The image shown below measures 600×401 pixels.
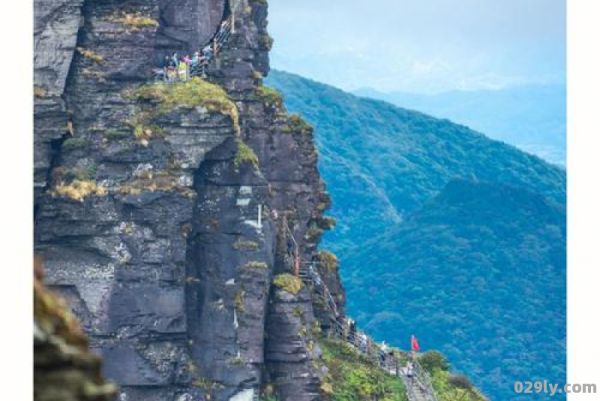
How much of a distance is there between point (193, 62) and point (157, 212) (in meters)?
4.07

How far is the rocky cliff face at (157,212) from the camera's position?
5031 centimetres

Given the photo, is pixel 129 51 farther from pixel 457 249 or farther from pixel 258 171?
pixel 457 249

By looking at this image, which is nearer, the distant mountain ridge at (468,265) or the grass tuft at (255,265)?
the grass tuft at (255,265)

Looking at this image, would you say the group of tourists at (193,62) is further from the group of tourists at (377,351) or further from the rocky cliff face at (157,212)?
the group of tourists at (377,351)

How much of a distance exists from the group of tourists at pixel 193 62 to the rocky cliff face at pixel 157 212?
22 centimetres

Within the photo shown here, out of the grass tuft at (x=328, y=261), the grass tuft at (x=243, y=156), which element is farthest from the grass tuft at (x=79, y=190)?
the grass tuft at (x=328, y=261)

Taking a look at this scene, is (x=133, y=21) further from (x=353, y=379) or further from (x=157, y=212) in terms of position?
(x=353, y=379)

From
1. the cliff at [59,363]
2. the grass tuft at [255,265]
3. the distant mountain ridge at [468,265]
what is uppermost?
the distant mountain ridge at [468,265]

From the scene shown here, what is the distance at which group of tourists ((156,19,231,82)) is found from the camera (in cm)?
5209

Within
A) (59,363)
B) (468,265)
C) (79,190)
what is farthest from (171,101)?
(468,265)

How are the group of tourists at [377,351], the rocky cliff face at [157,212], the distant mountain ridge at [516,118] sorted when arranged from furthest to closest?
the distant mountain ridge at [516,118]
the group of tourists at [377,351]
the rocky cliff face at [157,212]

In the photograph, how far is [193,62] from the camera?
172 ft

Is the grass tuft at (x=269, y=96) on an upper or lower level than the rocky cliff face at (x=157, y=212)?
upper

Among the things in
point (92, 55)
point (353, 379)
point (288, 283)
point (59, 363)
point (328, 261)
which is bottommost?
point (59, 363)
